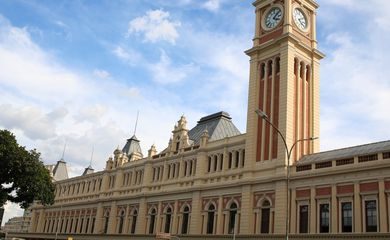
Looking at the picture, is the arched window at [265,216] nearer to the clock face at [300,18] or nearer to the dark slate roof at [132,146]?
the clock face at [300,18]

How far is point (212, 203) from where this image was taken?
47.7 m

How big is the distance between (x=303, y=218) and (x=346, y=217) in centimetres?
409

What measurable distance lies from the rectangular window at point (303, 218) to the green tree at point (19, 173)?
2723cm

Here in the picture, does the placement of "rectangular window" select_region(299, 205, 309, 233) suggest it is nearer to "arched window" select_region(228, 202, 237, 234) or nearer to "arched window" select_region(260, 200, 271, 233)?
"arched window" select_region(260, 200, 271, 233)

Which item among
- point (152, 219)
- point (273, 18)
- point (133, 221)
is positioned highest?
point (273, 18)

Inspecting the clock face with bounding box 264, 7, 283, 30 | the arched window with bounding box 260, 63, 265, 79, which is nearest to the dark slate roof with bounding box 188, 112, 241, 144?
the arched window with bounding box 260, 63, 265, 79

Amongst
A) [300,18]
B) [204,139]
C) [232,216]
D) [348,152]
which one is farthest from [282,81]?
[232,216]

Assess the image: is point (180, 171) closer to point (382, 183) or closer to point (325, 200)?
point (325, 200)

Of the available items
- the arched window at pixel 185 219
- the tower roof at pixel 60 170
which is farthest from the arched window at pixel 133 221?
the tower roof at pixel 60 170

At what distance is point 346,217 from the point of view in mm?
35500

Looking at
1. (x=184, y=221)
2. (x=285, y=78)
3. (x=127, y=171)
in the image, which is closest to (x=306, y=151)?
(x=285, y=78)

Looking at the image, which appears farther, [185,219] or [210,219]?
[185,219]

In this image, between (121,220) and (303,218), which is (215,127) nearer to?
(121,220)

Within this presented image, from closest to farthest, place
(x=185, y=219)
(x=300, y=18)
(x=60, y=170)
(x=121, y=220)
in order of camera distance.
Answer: (x=300, y=18)
(x=185, y=219)
(x=121, y=220)
(x=60, y=170)
